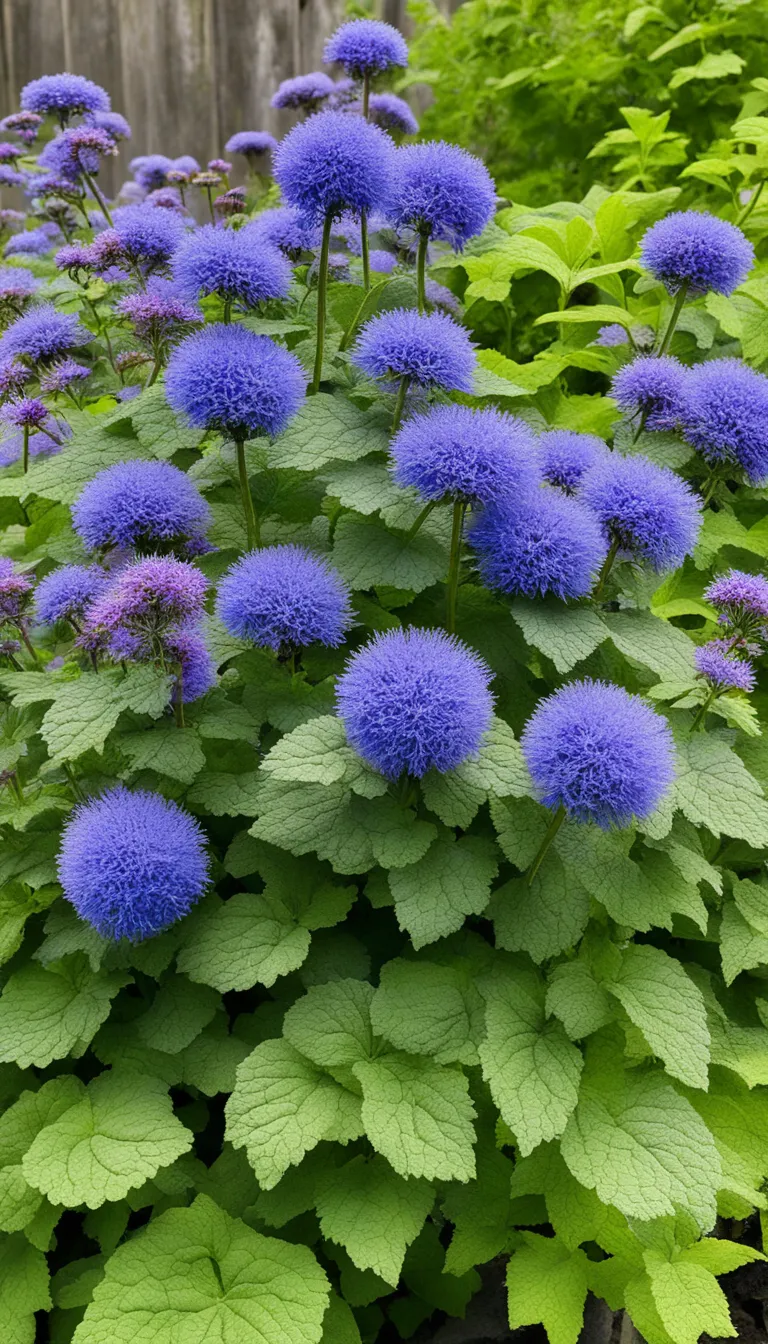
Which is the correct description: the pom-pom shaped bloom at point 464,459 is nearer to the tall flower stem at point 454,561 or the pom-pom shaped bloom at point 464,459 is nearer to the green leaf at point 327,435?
the tall flower stem at point 454,561

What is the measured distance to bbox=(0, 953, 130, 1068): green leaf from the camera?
2.04 metres

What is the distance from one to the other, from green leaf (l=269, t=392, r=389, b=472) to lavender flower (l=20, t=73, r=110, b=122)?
2025mm

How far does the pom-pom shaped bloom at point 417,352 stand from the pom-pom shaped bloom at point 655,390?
1.91ft

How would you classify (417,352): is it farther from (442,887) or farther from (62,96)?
(62,96)

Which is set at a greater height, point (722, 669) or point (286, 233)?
point (286, 233)

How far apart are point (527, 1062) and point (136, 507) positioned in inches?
52.2

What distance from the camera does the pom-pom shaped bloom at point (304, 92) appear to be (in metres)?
3.85

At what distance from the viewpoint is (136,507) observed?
7.02 ft

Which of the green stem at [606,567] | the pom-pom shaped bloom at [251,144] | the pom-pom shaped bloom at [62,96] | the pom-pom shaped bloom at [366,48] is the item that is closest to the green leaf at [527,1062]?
the green stem at [606,567]

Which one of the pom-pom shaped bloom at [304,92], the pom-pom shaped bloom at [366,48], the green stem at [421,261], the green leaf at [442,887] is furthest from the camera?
the pom-pom shaped bloom at [304,92]

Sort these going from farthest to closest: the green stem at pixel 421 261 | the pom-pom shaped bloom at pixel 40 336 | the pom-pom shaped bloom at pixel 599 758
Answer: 1. the pom-pom shaped bloom at pixel 40 336
2. the green stem at pixel 421 261
3. the pom-pom shaped bloom at pixel 599 758

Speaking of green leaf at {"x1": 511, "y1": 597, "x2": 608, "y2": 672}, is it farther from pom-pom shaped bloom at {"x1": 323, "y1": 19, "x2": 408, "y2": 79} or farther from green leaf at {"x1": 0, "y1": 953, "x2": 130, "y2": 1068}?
pom-pom shaped bloom at {"x1": 323, "y1": 19, "x2": 408, "y2": 79}

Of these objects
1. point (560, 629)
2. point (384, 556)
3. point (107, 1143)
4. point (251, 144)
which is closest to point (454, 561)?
point (384, 556)

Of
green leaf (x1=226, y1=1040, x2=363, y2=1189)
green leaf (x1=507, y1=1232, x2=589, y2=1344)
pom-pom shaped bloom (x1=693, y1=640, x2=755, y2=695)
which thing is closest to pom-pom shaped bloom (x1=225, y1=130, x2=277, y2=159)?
pom-pom shaped bloom (x1=693, y1=640, x2=755, y2=695)
